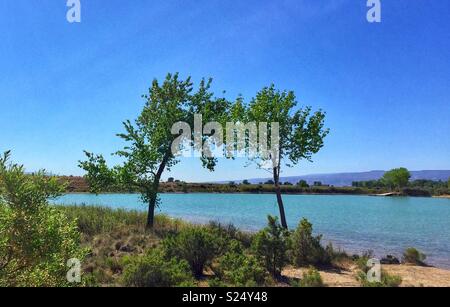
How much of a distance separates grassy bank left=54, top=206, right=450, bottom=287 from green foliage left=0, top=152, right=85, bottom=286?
1.35m

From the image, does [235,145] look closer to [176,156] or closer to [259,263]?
[176,156]

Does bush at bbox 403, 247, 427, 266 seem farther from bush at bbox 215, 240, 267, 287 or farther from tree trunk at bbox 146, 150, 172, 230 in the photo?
tree trunk at bbox 146, 150, 172, 230

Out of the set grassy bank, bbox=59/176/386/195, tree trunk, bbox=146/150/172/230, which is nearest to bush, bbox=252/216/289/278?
tree trunk, bbox=146/150/172/230

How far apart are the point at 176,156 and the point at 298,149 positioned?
8202mm

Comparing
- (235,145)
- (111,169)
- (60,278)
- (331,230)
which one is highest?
(235,145)

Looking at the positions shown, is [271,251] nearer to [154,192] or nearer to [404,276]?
[404,276]

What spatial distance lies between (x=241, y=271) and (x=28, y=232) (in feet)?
21.3

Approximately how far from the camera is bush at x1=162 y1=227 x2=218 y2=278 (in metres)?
13.2

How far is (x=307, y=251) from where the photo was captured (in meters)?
15.7

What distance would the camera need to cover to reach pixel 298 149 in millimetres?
22828

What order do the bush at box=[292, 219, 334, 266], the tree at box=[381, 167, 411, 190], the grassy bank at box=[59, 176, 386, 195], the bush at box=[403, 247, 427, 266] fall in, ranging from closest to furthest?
the bush at box=[292, 219, 334, 266]
the bush at box=[403, 247, 427, 266]
the grassy bank at box=[59, 176, 386, 195]
the tree at box=[381, 167, 411, 190]

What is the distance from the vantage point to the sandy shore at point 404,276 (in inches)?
458
